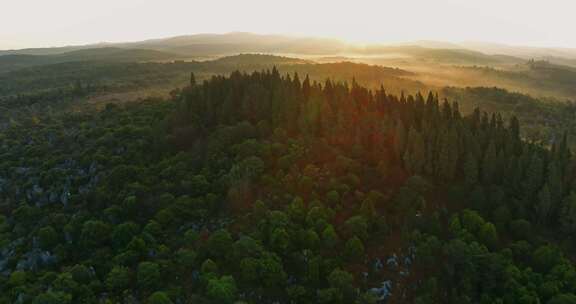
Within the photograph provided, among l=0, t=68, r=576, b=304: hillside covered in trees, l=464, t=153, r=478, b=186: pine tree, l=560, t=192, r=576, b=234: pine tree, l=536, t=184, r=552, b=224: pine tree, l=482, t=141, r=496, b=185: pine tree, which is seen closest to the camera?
l=0, t=68, r=576, b=304: hillside covered in trees

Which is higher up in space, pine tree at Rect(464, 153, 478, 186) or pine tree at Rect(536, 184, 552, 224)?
pine tree at Rect(464, 153, 478, 186)

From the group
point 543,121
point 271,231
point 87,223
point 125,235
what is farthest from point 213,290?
point 543,121

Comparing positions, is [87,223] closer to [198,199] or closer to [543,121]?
[198,199]

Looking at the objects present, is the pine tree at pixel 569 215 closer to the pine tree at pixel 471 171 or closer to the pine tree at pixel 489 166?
the pine tree at pixel 489 166

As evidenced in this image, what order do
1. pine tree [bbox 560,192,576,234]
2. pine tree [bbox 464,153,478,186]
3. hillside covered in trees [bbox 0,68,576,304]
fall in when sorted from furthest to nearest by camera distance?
pine tree [bbox 464,153,478,186], pine tree [bbox 560,192,576,234], hillside covered in trees [bbox 0,68,576,304]

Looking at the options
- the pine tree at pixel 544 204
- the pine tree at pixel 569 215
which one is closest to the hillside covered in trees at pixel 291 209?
the pine tree at pixel 569 215

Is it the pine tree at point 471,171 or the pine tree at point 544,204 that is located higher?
Result: the pine tree at point 471,171

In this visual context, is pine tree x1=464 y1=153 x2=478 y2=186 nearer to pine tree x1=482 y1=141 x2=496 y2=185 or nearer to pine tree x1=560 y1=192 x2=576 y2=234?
pine tree x1=482 y1=141 x2=496 y2=185

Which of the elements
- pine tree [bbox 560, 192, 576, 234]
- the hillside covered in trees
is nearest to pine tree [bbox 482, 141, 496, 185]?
the hillside covered in trees
